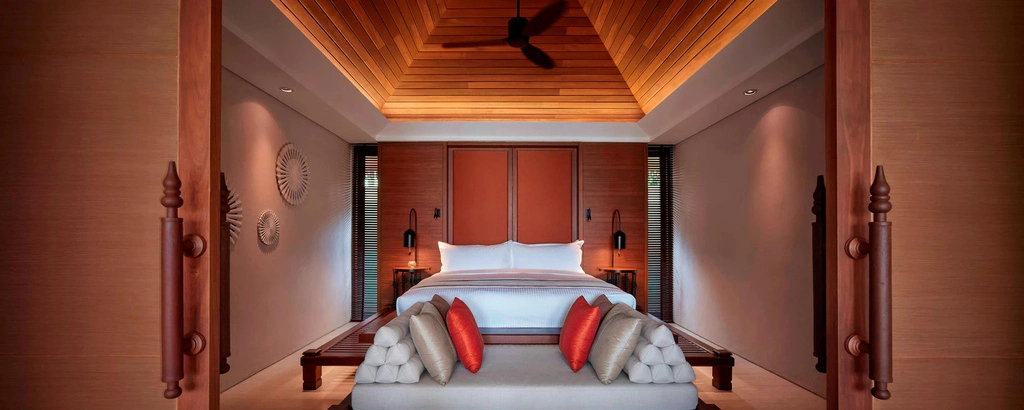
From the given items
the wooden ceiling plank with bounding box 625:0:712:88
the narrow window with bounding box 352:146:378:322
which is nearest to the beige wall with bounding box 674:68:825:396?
the wooden ceiling plank with bounding box 625:0:712:88

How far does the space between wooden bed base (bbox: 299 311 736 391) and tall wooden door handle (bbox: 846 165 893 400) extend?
2007 millimetres

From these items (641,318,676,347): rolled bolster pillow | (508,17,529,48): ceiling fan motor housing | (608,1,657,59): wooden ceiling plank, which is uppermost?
(608,1,657,59): wooden ceiling plank

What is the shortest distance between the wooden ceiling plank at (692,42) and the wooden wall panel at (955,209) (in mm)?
1730

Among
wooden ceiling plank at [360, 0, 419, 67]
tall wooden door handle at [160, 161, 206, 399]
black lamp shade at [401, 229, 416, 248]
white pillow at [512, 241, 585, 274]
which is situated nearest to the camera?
tall wooden door handle at [160, 161, 206, 399]

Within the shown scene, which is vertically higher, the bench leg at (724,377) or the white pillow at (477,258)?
the white pillow at (477,258)

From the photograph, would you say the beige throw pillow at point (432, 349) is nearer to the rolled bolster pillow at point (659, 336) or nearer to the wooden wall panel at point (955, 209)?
the rolled bolster pillow at point (659, 336)

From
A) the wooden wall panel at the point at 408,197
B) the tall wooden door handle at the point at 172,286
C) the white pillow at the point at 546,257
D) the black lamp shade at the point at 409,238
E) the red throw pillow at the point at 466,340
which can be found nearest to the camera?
the tall wooden door handle at the point at 172,286

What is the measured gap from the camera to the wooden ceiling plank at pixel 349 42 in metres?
3.21

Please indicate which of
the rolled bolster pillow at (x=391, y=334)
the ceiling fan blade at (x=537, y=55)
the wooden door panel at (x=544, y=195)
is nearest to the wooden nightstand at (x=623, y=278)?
the wooden door panel at (x=544, y=195)

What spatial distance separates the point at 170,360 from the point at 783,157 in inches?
163

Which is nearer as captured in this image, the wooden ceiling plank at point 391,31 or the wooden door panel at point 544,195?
the wooden ceiling plank at point 391,31

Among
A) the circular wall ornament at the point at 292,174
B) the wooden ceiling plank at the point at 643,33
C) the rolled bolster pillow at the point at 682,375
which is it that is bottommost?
the rolled bolster pillow at the point at 682,375

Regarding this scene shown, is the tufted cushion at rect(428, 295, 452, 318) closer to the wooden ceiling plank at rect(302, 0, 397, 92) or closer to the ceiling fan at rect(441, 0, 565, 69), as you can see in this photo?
the ceiling fan at rect(441, 0, 565, 69)

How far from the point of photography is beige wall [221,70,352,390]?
12.1 ft
